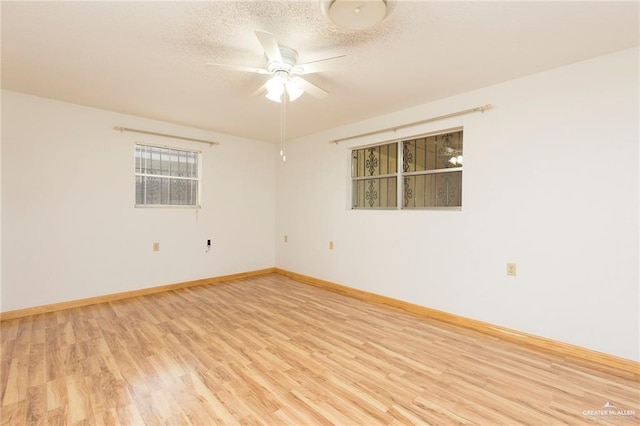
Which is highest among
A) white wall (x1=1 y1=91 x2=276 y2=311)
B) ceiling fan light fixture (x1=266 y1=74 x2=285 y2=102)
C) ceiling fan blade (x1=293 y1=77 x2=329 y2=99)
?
ceiling fan blade (x1=293 y1=77 x2=329 y2=99)

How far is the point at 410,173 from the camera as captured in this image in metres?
3.68

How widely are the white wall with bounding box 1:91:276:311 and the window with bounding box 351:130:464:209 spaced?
2247mm

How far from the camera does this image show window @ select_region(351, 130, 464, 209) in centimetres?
330

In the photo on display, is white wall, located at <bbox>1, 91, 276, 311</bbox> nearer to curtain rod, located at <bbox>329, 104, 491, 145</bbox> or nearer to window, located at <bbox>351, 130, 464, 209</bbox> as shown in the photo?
curtain rod, located at <bbox>329, 104, 491, 145</bbox>

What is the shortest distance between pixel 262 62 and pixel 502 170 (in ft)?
7.96

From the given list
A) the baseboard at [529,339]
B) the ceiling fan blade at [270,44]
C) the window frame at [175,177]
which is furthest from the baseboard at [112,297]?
the ceiling fan blade at [270,44]

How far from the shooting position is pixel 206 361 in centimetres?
230

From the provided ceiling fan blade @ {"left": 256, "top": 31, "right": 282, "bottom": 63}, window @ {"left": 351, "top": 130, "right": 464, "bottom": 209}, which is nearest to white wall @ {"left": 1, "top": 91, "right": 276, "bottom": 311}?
window @ {"left": 351, "top": 130, "right": 464, "bottom": 209}

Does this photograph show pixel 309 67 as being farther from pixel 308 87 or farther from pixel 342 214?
pixel 342 214

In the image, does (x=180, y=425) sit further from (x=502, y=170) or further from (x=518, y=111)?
(x=518, y=111)

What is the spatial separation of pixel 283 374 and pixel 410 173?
8.71ft

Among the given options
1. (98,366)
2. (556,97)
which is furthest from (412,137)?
(98,366)

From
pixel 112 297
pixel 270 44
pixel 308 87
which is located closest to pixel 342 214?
pixel 308 87

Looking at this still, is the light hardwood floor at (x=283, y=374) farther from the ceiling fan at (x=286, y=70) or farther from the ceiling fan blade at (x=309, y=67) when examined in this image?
the ceiling fan blade at (x=309, y=67)
